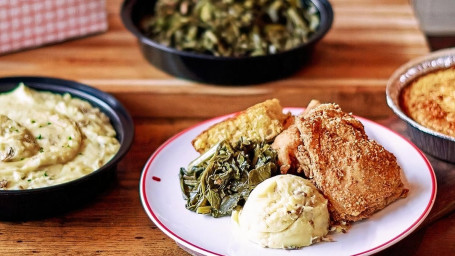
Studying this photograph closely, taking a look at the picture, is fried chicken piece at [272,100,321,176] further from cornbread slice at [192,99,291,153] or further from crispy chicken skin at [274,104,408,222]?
cornbread slice at [192,99,291,153]

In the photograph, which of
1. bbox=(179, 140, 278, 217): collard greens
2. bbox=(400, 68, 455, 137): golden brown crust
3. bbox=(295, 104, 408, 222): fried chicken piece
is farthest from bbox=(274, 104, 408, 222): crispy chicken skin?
bbox=(400, 68, 455, 137): golden brown crust

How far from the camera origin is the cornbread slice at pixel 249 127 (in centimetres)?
254

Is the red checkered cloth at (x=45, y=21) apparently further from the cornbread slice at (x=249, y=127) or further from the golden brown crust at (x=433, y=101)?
the golden brown crust at (x=433, y=101)

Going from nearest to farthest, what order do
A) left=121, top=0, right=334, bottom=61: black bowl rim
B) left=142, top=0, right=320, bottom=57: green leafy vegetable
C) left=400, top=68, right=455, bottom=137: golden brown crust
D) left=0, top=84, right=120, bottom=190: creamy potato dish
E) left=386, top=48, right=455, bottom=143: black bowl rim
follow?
left=0, top=84, right=120, bottom=190: creamy potato dish, left=386, top=48, right=455, bottom=143: black bowl rim, left=400, top=68, right=455, bottom=137: golden brown crust, left=121, top=0, right=334, bottom=61: black bowl rim, left=142, top=0, right=320, bottom=57: green leafy vegetable

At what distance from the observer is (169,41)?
357 cm

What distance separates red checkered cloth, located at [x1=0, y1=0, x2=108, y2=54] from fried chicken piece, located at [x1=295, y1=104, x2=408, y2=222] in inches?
75.6

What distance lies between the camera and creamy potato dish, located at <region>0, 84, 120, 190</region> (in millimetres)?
2467

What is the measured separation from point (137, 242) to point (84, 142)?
20.8 inches

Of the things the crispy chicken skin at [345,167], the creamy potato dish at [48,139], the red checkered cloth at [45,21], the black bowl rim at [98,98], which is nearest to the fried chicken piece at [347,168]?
the crispy chicken skin at [345,167]

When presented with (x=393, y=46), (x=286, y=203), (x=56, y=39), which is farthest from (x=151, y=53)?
(x=286, y=203)

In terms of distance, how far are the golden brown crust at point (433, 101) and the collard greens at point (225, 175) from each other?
72 centimetres

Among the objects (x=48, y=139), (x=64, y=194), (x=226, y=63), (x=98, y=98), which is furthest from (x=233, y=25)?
(x=64, y=194)

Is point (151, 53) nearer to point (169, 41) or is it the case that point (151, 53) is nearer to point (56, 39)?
point (169, 41)

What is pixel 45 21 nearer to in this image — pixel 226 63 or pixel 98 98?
pixel 98 98
